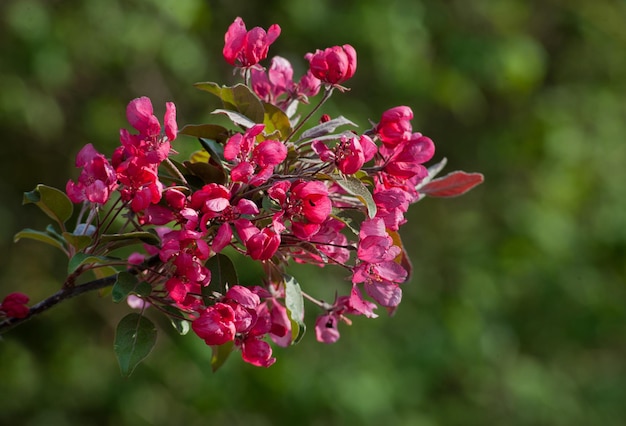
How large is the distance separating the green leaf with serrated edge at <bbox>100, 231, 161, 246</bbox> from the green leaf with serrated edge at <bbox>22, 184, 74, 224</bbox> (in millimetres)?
152

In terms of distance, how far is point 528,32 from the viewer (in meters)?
5.21

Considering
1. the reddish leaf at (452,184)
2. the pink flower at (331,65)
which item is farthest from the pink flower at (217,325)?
the reddish leaf at (452,184)

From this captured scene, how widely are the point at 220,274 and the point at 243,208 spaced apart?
4.8 inches

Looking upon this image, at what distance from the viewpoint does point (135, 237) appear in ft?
3.53

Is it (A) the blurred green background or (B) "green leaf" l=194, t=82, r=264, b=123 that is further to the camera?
(A) the blurred green background

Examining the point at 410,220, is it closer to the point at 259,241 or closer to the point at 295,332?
the point at 295,332

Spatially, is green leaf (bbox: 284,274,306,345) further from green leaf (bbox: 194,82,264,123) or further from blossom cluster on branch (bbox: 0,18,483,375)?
green leaf (bbox: 194,82,264,123)

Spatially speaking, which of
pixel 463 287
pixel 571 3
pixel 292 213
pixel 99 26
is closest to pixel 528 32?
pixel 571 3

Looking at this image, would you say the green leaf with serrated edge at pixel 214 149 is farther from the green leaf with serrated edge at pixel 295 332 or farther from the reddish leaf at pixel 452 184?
the reddish leaf at pixel 452 184

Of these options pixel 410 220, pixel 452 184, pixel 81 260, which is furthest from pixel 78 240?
pixel 410 220

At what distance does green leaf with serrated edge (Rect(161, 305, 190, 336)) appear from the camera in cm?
112

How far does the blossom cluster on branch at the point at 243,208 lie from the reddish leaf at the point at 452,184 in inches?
6.3

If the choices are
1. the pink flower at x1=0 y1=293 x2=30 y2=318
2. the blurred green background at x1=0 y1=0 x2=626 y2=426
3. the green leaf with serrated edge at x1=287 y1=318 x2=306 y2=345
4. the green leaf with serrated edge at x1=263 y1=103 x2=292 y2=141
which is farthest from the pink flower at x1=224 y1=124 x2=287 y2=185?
the blurred green background at x1=0 y1=0 x2=626 y2=426

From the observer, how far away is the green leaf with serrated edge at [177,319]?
3.67 feet
